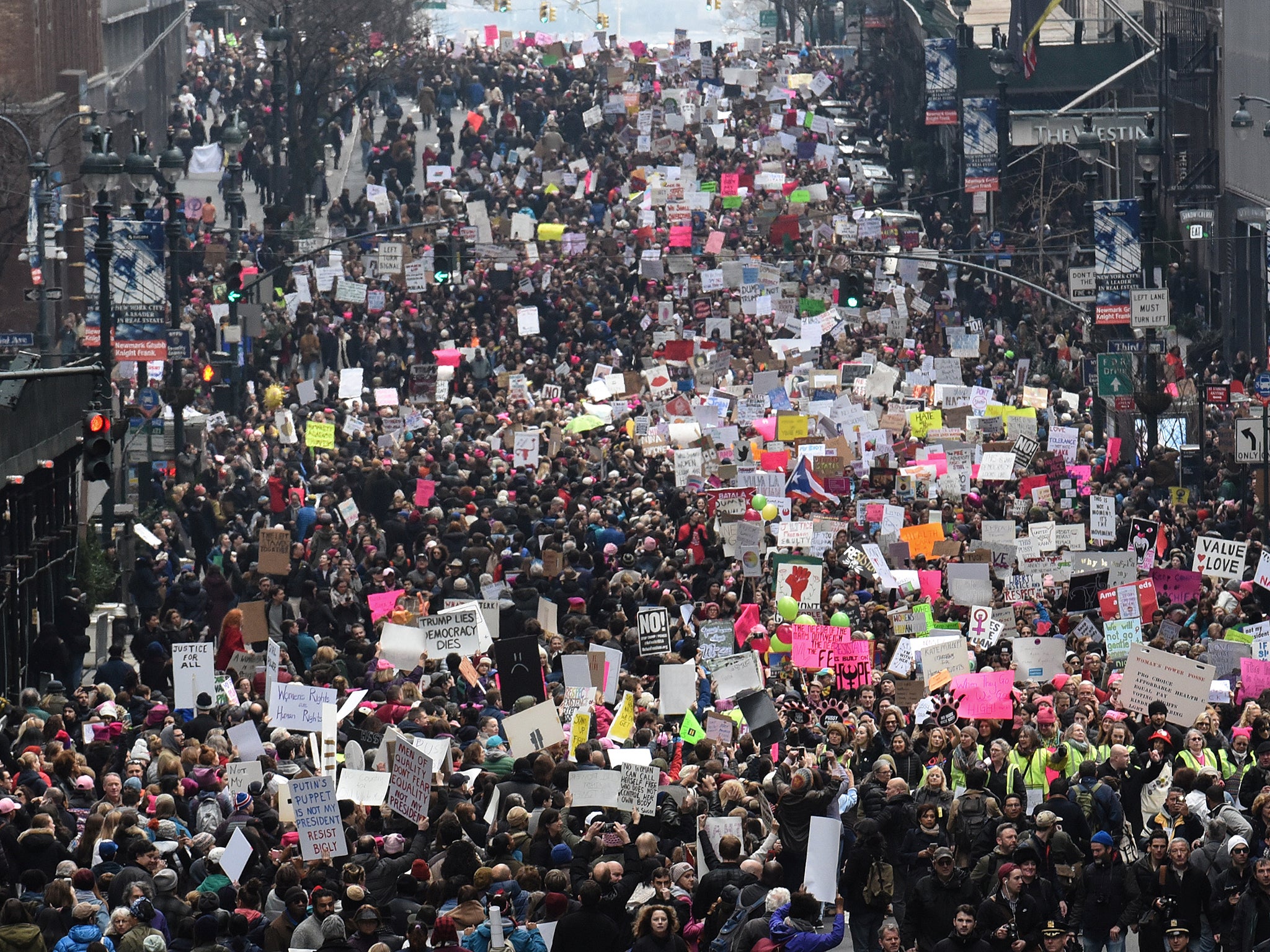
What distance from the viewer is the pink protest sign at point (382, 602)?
79.5 feet

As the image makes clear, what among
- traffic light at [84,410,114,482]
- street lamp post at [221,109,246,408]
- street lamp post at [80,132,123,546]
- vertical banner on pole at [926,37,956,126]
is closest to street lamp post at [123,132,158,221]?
street lamp post at [80,132,123,546]

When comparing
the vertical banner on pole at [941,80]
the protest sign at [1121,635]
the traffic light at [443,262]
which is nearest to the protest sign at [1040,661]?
the protest sign at [1121,635]

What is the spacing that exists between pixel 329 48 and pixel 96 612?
41.3m

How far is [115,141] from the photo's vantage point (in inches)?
2616

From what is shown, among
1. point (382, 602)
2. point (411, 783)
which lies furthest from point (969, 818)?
point (382, 602)

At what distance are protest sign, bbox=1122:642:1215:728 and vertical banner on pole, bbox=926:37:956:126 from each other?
43.4 m

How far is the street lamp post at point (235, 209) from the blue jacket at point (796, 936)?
25.7m

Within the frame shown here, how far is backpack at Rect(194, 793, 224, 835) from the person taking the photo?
17.0 m

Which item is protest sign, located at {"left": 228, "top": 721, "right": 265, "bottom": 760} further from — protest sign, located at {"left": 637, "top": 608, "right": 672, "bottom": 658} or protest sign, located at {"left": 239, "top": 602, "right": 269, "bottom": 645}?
protest sign, located at {"left": 239, "top": 602, "right": 269, "bottom": 645}

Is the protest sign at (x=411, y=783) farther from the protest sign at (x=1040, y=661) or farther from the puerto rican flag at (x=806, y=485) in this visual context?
the puerto rican flag at (x=806, y=485)

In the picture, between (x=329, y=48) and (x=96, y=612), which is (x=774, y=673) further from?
(x=329, y=48)

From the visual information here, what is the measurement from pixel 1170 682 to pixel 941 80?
46100 millimetres

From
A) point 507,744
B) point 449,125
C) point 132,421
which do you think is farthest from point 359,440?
point 449,125

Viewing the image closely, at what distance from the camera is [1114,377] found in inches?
1439
